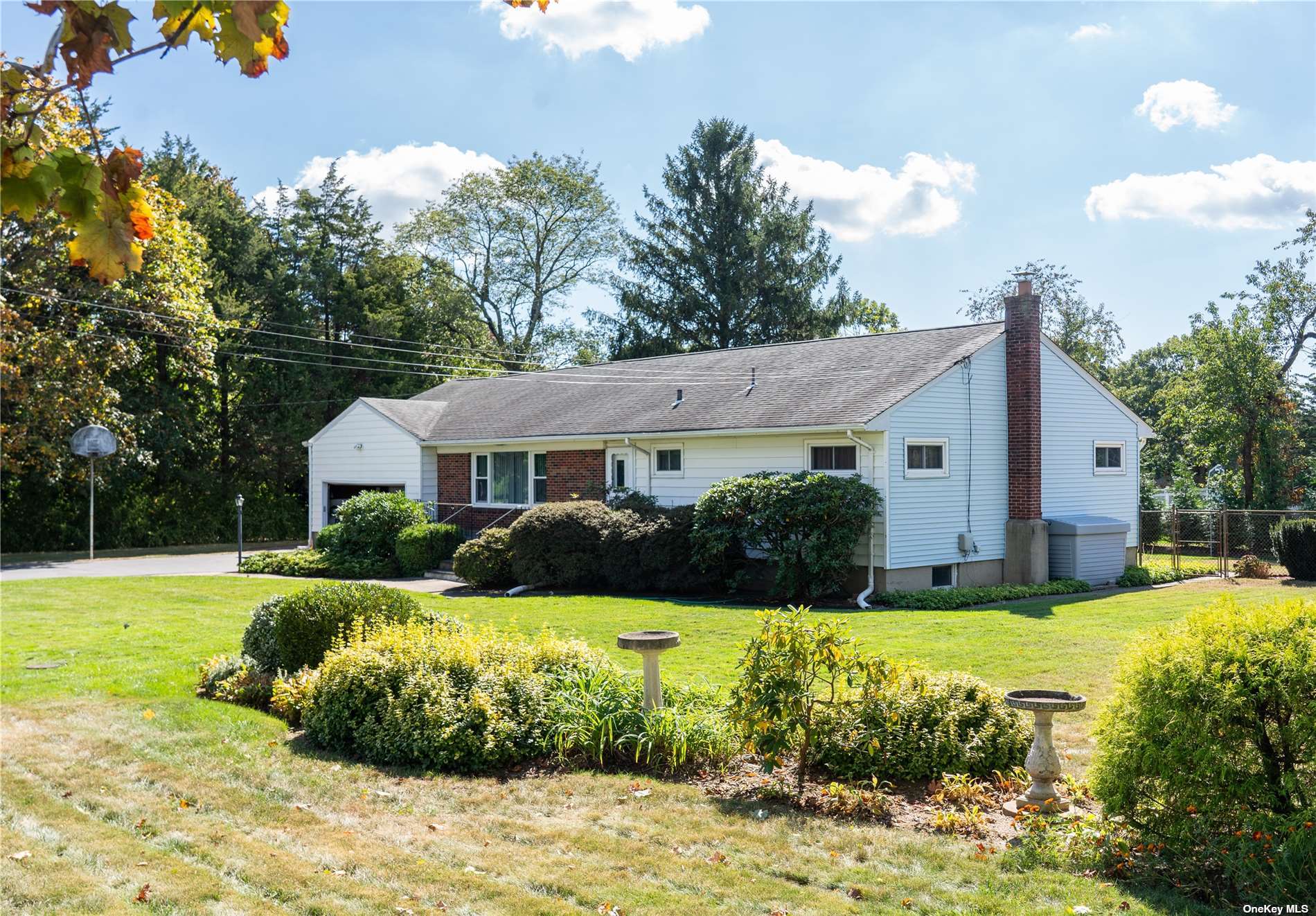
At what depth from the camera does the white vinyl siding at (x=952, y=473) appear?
61.3 feet

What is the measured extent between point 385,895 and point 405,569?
19.2m

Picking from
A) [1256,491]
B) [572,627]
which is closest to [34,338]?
[572,627]

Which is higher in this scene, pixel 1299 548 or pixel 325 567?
pixel 1299 548

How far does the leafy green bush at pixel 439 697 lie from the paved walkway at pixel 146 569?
38.2ft

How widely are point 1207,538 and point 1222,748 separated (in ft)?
91.4

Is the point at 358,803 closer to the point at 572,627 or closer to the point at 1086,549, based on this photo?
the point at 572,627

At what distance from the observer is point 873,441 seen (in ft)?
60.5

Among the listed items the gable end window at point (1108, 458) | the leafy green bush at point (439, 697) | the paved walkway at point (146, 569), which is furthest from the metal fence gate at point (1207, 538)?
the leafy green bush at point (439, 697)

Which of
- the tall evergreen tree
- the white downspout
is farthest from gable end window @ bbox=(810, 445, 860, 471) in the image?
the tall evergreen tree

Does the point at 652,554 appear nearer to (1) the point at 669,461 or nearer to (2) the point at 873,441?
(1) the point at 669,461

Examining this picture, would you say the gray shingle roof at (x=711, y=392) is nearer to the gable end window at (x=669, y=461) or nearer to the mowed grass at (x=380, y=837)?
the gable end window at (x=669, y=461)

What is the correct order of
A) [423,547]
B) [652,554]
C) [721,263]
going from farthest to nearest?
[721,263] → [423,547] → [652,554]

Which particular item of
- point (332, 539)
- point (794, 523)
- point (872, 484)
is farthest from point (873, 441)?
point (332, 539)

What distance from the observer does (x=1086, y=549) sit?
69.4 feet
